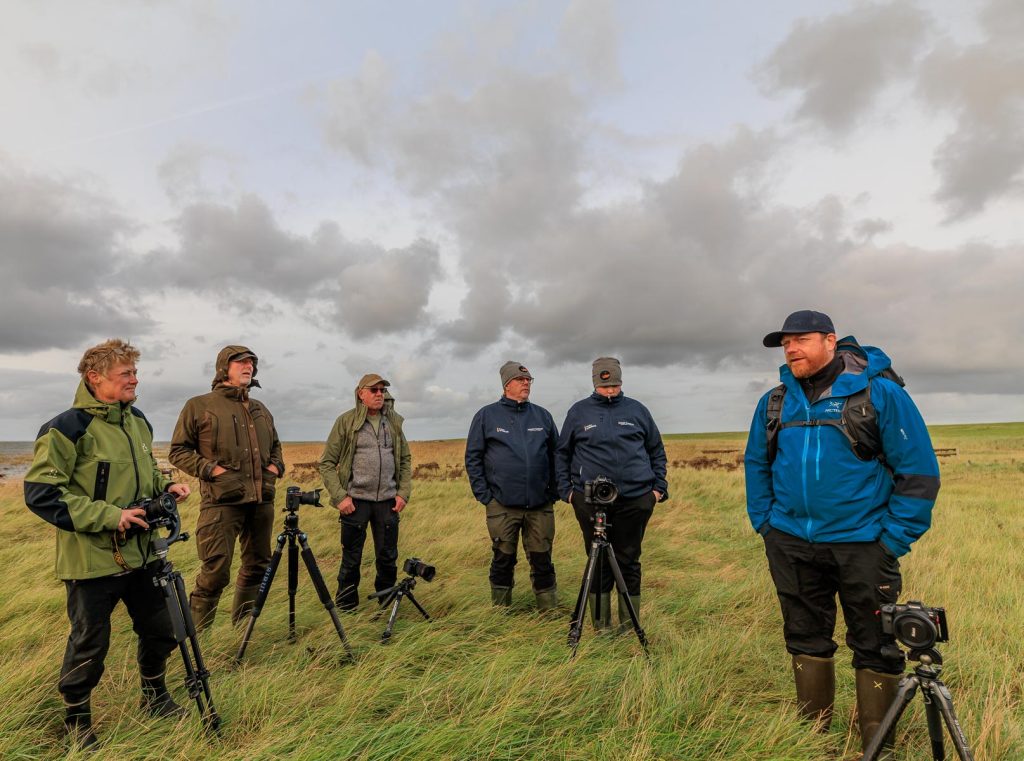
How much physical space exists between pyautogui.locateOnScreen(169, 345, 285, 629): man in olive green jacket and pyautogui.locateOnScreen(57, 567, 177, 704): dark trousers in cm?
119

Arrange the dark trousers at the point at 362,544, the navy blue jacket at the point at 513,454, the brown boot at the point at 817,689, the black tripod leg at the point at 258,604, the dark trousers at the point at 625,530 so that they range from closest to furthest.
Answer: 1. the brown boot at the point at 817,689
2. the black tripod leg at the point at 258,604
3. the dark trousers at the point at 625,530
4. the navy blue jacket at the point at 513,454
5. the dark trousers at the point at 362,544

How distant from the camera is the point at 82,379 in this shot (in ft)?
10.8

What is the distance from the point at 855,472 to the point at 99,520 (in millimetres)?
4184

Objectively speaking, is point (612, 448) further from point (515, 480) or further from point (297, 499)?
point (297, 499)

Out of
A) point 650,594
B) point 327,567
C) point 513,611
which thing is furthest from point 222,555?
point 650,594

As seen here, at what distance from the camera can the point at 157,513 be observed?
10.6 feet

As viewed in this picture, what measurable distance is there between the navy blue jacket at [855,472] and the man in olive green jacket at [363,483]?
3.73 meters

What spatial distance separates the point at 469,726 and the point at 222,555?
2.82 m

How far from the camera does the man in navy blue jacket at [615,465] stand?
495cm

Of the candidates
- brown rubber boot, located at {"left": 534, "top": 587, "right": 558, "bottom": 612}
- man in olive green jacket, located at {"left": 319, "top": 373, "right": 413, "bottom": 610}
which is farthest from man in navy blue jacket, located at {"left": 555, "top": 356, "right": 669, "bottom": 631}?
man in olive green jacket, located at {"left": 319, "top": 373, "right": 413, "bottom": 610}

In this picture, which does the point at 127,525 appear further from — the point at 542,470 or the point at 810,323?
the point at 810,323

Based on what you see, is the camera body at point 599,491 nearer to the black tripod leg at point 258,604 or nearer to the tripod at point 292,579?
the tripod at point 292,579

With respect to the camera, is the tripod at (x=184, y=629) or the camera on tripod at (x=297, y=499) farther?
the camera on tripod at (x=297, y=499)

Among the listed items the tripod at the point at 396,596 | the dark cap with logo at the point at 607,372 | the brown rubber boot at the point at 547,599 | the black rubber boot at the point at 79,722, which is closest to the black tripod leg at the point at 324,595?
the tripod at the point at 396,596
